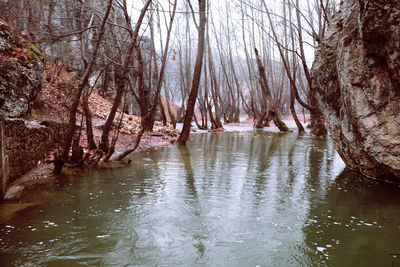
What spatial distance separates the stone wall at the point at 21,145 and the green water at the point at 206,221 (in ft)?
2.11

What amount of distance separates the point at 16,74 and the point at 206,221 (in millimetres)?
→ 7615

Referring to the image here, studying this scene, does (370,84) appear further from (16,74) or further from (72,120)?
(16,74)

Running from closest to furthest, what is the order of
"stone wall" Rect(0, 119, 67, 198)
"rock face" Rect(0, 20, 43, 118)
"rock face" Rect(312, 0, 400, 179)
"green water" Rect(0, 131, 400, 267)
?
"green water" Rect(0, 131, 400, 267) < "rock face" Rect(312, 0, 400, 179) < "stone wall" Rect(0, 119, 67, 198) < "rock face" Rect(0, 20, 43, 118)

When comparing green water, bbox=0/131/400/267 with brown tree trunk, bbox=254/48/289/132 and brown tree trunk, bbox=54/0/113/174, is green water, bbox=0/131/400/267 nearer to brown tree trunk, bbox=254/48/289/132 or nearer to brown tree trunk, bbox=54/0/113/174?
brown tree trunk, bbox=54/0/113/174

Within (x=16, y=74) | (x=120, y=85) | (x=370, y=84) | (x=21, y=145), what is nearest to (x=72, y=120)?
(x=21, y=145)

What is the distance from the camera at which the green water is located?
2689mm

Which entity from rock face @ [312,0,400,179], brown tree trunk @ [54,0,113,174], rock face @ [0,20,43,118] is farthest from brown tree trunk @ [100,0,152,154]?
rock face @ [312,0,400,179]

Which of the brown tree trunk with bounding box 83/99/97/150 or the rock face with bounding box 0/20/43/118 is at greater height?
the rock face with bounding box 0/20/43/118

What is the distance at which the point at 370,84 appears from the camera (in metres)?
4.56

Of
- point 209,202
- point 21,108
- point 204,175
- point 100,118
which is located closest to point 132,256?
point 209,202

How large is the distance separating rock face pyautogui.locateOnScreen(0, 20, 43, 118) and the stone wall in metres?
1.81

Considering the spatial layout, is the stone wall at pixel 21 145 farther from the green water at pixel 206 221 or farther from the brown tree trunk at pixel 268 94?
the brown tree trunk at pixel 268 94

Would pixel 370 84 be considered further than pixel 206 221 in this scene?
Yes

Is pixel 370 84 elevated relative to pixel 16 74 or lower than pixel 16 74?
lower
